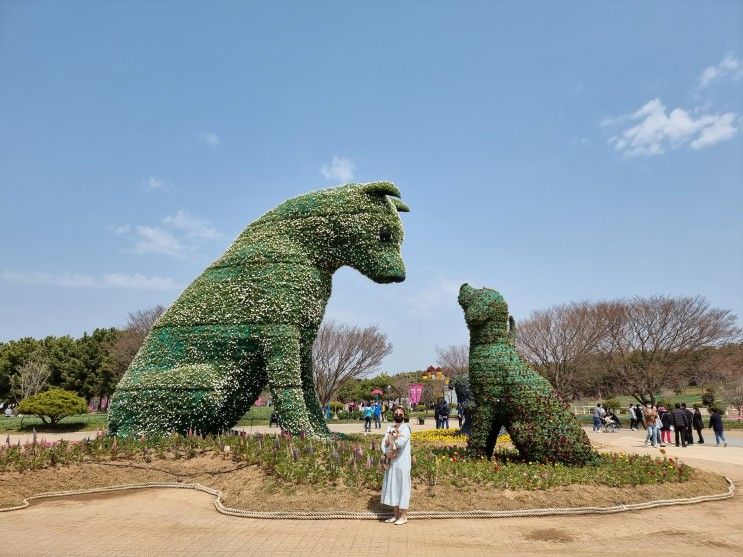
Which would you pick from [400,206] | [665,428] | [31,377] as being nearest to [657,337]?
[665,428]

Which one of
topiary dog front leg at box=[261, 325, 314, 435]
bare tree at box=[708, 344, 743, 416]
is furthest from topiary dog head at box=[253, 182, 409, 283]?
bare tree at box=[708, 344, 743, 416]

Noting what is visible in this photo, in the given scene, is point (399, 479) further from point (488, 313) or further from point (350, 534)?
point (488, 313)

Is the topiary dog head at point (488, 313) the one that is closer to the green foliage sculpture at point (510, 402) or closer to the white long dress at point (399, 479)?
the green foliage sculpture at point (510, 402)

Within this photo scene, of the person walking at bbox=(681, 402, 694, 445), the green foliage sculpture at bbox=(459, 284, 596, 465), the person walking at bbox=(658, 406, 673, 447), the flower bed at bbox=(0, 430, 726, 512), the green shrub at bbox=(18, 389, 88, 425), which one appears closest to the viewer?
the flower bed at bbox=(0, 430, 726, 512)

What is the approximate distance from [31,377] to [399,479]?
38.9m

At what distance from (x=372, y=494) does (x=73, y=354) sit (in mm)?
41612

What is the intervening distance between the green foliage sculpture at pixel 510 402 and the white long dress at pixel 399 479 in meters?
2.11

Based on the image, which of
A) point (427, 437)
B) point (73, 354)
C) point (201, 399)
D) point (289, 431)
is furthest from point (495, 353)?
point (73, 354)

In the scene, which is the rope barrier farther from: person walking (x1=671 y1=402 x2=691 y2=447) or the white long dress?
person walking (x1=671 y1=402 x2=691 y2=447)

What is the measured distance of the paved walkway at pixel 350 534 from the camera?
5.06m

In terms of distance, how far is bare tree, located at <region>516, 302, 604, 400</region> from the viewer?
2997cm

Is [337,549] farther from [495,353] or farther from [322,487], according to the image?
[495,353]

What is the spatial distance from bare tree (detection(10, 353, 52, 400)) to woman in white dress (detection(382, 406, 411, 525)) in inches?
1418

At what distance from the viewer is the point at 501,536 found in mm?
5422
